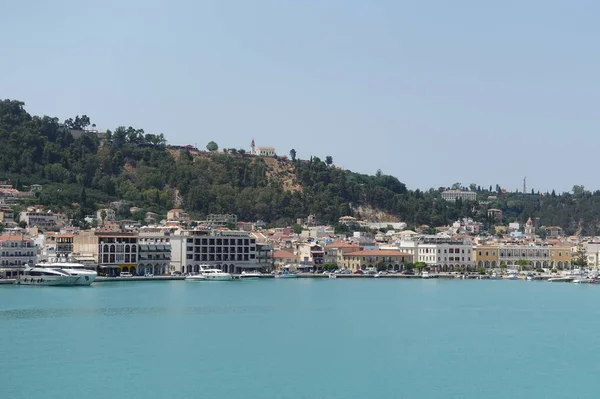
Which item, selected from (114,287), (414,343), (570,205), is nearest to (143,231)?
(114,287)

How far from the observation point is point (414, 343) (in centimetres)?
3231

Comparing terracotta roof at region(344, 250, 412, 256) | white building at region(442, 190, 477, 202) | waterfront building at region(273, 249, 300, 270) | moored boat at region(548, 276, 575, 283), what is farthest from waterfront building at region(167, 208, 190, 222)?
white building at region(442, 190, 477, 202)

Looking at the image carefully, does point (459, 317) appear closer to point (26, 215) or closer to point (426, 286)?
point (426, 286)

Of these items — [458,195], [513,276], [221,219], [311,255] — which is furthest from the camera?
[458,195]

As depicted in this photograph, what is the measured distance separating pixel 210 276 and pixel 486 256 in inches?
1044

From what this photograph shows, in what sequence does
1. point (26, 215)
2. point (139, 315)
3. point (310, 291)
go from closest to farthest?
point (139, 315)
point (310, 291)
point (26, 215)

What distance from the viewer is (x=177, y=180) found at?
335 feet

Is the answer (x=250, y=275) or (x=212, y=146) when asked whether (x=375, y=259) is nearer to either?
(x=250, y=275)

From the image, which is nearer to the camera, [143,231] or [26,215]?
[143,231]

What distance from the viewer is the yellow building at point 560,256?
85.4 metres

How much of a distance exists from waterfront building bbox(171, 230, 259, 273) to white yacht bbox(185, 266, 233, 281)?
8.00 feet

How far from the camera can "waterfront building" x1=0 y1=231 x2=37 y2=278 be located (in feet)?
199

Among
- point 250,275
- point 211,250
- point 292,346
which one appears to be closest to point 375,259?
point 250,275

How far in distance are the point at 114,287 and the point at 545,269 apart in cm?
4028
